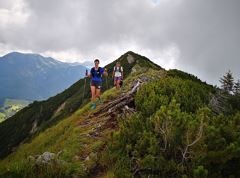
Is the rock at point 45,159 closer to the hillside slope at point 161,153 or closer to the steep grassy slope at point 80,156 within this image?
the hillside slope at point 161,153

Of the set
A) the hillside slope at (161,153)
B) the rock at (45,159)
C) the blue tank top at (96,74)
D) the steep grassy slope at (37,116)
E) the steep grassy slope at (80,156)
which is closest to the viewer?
the hillside slope at (161,153)

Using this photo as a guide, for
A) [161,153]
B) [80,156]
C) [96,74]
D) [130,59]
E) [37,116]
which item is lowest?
[80,156]

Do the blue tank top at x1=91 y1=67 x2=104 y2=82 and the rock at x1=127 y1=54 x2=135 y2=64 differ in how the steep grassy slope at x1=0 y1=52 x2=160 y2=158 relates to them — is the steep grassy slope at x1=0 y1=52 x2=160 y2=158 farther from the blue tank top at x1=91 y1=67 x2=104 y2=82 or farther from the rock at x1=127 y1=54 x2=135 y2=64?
the blue tank top at x1=91 y1=67 x2=104 y2=82

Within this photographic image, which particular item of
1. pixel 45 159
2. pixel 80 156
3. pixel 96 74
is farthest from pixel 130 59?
pixel 45 159

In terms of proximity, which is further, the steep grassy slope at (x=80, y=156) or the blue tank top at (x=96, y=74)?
the blue tank top at (x=96, y=74)

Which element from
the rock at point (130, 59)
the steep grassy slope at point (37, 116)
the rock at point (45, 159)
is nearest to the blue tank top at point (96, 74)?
the rock at point (45, 159)

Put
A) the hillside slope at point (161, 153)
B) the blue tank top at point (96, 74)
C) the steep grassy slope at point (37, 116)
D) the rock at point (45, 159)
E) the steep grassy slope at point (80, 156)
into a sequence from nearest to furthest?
1. the hillside slope at point (161, 153)
2. the steep grassy slope at point (80, 156)
3. the rock at point (45, 159)
4. the blue tank top at point (96, 74)
5. the steep grassy slope at point (37, 116)

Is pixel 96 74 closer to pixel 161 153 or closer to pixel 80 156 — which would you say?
pixel 80 156

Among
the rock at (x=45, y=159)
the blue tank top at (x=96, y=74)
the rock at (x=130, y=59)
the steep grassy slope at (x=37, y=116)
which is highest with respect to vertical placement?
the rock at (x=130, y=59)

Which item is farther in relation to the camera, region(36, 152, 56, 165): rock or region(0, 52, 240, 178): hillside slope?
region(36, 152, 56, 165): rock

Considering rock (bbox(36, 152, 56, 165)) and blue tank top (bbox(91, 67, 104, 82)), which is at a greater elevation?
blue tank top (bbox(91, 67, 104, 82))

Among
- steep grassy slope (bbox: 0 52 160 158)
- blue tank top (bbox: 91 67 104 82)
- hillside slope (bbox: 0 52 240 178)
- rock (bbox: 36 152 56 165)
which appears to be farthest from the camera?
steep grassy slope (bbox: 0 52 160 158)

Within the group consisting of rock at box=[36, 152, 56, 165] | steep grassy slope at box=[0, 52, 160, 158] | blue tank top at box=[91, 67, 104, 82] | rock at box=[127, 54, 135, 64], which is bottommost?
rock at box=[36, 152, 56, 165]

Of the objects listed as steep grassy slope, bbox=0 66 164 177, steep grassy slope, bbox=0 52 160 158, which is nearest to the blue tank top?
steep grassy slope, bbox=0 66 164 177
